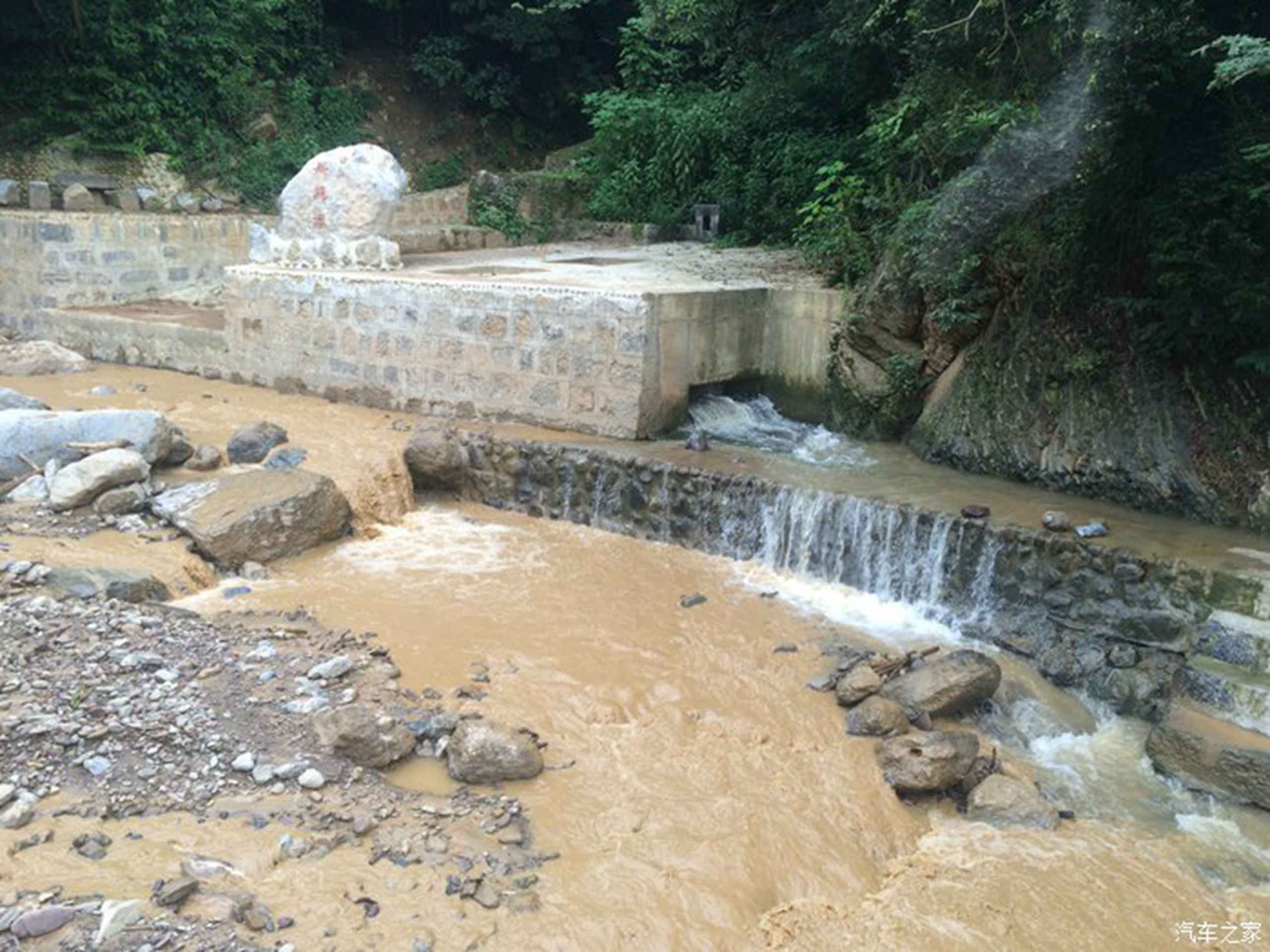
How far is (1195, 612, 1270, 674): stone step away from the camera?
250 inches

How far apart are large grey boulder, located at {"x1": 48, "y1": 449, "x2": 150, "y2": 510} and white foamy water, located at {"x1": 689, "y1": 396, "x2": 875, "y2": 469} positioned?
16.0ft

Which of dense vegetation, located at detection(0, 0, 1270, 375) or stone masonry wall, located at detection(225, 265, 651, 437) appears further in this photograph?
stone masonry wall, located at detection(225, 265, 651, 437)

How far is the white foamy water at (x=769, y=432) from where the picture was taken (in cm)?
973

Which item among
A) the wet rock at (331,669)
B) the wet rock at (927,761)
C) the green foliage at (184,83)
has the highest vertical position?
the green foliage at (184,83)

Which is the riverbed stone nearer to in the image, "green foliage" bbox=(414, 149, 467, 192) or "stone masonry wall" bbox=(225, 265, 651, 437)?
"stone masonry wall" bbox=(225, 265, 651, 437)

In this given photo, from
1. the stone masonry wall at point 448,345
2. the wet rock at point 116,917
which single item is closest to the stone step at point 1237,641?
the stone masonry wall at point 448,345

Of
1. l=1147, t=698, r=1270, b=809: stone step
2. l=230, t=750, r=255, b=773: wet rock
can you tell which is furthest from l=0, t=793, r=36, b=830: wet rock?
l=1147, t=698, r=1270, b=809: stone step

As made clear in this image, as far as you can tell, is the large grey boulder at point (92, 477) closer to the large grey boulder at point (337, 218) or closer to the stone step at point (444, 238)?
the large grey boulder at point (337, 218)

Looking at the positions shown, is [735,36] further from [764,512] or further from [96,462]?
[96,462]

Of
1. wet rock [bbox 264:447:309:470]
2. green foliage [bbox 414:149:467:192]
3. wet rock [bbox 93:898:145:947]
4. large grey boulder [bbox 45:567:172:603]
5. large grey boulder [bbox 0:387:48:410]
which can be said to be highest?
green foliage [bbox 414:149:467:192]

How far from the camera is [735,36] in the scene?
1352 cm

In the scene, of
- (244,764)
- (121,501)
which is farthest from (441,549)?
(244,764)

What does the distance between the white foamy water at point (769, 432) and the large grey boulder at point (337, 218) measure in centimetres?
424

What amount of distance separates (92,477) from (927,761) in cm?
637
